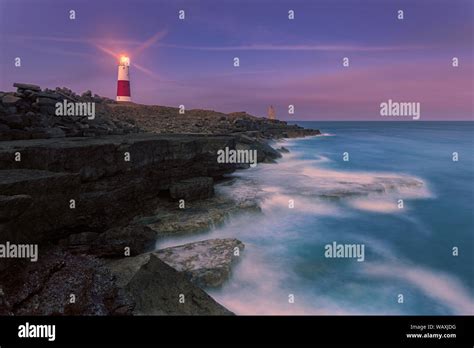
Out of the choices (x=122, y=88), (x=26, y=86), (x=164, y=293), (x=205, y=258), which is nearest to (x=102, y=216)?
(x=205, y=258)

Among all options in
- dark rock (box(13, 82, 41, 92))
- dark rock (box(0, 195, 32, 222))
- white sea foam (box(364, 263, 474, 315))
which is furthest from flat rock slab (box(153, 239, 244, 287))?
dark rock (box(13, 82, 41, 92))

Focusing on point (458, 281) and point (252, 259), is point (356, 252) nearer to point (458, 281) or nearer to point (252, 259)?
point (458, 281)

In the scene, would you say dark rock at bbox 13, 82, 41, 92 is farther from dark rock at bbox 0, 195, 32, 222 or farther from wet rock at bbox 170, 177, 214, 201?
dark rock at bbox 0, 195, 32, 222

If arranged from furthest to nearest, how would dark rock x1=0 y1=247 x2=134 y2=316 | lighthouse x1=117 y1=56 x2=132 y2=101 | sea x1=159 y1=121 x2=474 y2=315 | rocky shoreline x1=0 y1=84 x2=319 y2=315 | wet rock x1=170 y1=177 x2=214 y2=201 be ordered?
lighthouse x1=117 y1=56 x2=132 y2=101, wet rock x1=170 y1=177 x2=214 y2=201, sea x1=159 y1=121 x2=474 y2=315, rocky shoreline x1=0 y1=84 x2=319 y2=315, dark rock x1=0 y1=247 x2=134 y2=316

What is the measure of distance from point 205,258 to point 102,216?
109 inches

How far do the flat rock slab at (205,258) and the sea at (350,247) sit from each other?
204mm

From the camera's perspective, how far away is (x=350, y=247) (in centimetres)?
826

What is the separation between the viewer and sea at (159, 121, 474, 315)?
6.05 meters

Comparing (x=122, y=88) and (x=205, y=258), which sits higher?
(x=122, y=88)

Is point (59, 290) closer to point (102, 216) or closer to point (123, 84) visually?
point (102, 216)

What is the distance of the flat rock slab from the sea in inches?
8.0

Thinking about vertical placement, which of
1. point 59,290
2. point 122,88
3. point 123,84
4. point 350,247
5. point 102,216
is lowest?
point 350,247
